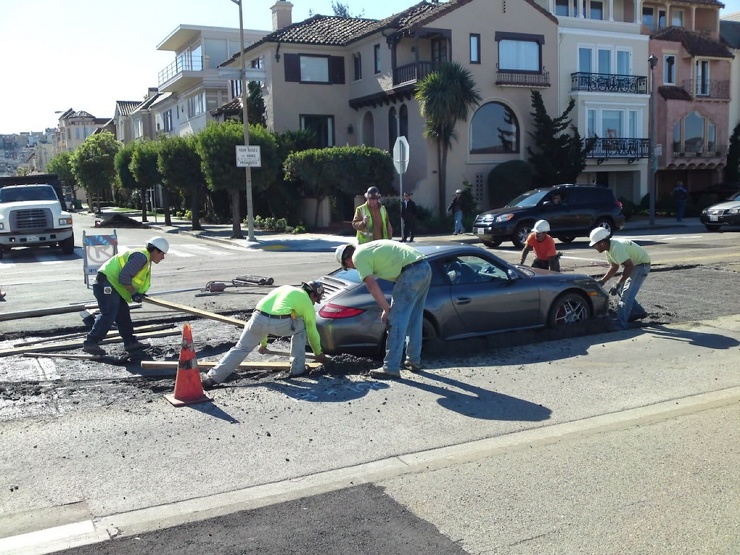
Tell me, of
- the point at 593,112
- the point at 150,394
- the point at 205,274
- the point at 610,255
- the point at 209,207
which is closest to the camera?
the point at 150,394

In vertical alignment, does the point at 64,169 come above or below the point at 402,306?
above

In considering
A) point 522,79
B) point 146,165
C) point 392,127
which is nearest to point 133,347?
point 392,127

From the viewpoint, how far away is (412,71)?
31938 millimetres

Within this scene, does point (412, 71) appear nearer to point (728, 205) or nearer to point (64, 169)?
point (728, 205)

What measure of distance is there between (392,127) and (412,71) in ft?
10.9

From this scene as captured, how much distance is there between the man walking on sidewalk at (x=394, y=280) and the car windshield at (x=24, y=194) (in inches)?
782

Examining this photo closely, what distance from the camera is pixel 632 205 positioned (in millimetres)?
36625

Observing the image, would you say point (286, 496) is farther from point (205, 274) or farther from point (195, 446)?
point (205, 274)

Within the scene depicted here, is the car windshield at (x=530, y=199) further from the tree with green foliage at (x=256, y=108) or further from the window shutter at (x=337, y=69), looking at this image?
the tree with green foliage at (x=256, y=108)

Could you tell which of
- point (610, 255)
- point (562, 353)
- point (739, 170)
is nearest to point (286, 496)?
point (562, 353)

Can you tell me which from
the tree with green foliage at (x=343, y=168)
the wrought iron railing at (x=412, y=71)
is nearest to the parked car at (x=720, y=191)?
the wrought iron railing at (x=412, y=71)

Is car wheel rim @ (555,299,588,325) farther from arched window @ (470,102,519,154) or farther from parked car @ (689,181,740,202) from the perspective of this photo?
parked car @ (689,181,740,202)

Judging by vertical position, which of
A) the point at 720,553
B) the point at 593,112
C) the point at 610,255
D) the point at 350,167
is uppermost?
the point at 593,112

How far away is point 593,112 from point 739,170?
11332 millimetres
